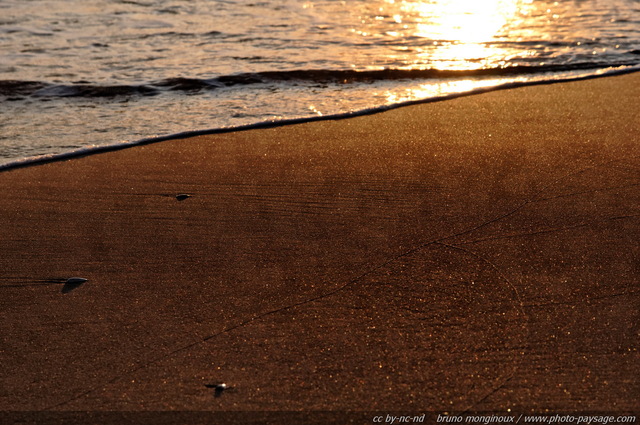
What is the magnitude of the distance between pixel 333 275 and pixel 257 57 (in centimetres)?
396

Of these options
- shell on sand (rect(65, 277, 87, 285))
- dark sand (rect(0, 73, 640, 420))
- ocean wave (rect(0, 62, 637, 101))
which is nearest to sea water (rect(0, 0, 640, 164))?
ocean wave (rect(0, 62, 637, 101))

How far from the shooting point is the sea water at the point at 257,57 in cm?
452

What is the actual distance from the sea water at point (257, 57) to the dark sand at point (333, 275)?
36.3 inches

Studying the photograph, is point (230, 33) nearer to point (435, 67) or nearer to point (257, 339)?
point (435, 67)

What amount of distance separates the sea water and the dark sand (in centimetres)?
92

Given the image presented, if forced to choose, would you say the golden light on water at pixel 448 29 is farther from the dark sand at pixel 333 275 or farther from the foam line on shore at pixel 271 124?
the dark sand at pixel 333 275

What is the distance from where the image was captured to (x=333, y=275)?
2369mm

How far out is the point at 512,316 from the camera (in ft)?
6.86

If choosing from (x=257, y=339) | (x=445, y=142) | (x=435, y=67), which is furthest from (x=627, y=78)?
(x=257, y=339)

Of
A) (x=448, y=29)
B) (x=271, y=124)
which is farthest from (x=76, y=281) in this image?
(x=448, y=29)

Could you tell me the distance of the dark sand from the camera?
1840 millimetres

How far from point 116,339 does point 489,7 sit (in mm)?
6771

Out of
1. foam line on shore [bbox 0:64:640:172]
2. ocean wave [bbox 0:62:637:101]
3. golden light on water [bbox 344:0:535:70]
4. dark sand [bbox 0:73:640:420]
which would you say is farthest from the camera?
golden light on water [bbox 344:0:535:70]

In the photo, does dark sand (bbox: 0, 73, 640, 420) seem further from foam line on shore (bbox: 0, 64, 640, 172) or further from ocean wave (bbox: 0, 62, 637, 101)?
ocean wave (bbox: 0, 62, 637, 101)
